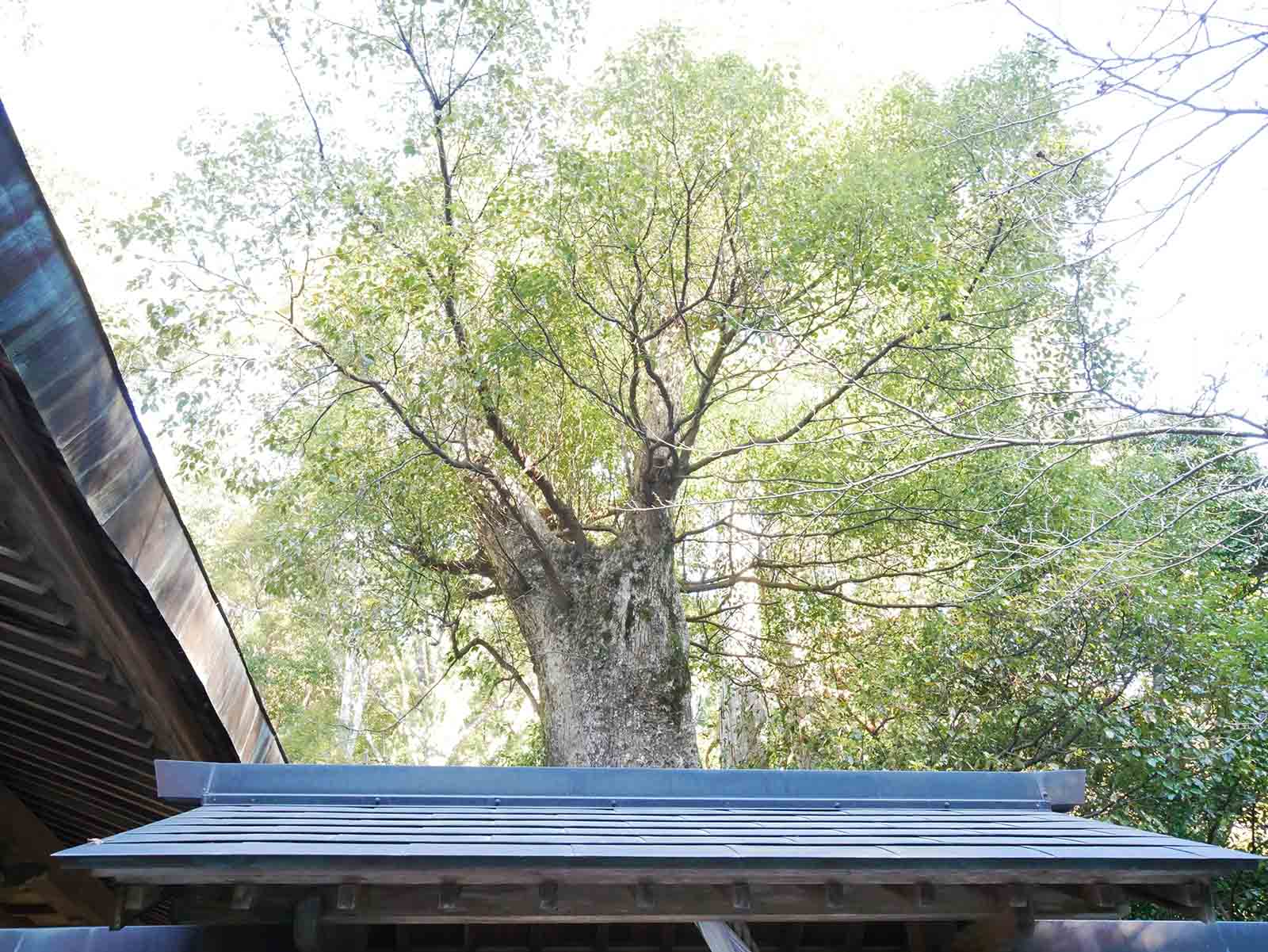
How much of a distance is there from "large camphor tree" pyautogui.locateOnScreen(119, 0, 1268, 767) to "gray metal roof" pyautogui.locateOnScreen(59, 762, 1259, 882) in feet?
10.5

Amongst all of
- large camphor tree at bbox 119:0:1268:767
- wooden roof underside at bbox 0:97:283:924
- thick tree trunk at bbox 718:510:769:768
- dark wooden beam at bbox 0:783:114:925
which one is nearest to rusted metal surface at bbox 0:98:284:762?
wooden roof underside at bbox 0:97:283:924

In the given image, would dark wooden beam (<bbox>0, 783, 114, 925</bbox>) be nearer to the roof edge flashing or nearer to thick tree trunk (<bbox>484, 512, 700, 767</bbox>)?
the roof edge flashing

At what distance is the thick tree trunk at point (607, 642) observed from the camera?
7.74 meters

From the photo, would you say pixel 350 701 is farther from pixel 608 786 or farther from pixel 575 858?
pixel 575 858

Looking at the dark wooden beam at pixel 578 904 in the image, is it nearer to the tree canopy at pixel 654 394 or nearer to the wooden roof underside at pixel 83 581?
the wooden roof underside at pixel 83 581

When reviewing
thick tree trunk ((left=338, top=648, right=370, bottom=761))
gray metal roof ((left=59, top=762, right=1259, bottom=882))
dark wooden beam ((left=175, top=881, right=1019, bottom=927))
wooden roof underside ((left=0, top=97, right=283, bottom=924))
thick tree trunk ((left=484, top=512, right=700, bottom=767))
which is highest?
thick tree trunk ((left=338, top=648, right=370, bottom=761))

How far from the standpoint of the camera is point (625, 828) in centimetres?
338

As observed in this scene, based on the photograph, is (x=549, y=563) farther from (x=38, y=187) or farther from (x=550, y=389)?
(x=38, y=187)

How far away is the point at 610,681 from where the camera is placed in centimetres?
790

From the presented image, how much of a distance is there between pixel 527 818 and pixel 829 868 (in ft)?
3.88

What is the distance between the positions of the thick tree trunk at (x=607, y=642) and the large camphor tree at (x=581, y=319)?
0.09ft

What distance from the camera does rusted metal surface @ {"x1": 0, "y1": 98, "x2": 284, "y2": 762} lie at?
7.50ft

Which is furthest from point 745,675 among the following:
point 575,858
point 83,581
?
point 83,581

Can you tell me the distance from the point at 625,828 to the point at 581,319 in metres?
5.74
